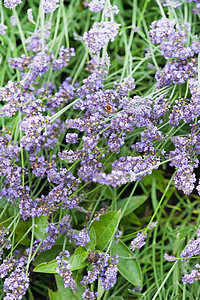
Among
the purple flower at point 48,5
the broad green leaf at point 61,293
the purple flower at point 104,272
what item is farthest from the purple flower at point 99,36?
the broad green leaf at point 61,293

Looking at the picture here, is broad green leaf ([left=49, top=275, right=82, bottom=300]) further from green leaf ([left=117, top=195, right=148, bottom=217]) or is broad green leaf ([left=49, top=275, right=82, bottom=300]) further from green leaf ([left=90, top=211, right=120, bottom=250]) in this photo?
green leaf ([left=117, top=195, right=148, bottom=217])


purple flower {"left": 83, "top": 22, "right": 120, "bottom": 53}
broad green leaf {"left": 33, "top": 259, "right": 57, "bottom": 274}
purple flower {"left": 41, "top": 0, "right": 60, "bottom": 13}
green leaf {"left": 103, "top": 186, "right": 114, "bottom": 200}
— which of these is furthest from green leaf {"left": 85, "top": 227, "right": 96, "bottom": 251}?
purple flower {"left": 41, "top": 0, "right": 60, "bottom": 13}

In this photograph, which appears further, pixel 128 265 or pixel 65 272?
pixel 128 265

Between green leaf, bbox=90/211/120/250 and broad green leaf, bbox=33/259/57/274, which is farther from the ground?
green leaf, bbox=90/211/120/250

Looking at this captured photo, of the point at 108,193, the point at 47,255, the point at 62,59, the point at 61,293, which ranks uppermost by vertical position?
the point at 62,59

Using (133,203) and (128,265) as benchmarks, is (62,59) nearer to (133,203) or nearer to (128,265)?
(133,203)

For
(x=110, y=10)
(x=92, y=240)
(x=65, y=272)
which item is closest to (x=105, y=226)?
(x=92, y=240)

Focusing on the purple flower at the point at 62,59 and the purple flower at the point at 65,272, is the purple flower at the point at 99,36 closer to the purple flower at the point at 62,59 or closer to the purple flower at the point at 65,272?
the purple flower at the point at 62,59
